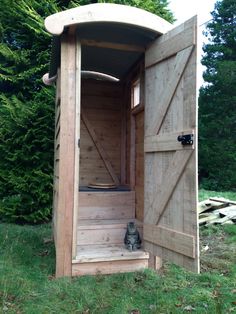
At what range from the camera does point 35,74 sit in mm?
6000

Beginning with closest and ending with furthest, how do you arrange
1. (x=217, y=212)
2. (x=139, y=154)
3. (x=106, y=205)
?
(x=106, y=205)
(x=139, y=154)
(x=217, y=212)

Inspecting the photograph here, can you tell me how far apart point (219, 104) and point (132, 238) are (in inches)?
357

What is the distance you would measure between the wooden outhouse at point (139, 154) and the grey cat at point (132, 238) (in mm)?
72

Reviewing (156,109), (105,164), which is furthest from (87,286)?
(105,164)

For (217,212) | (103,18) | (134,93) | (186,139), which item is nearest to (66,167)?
(186,139)

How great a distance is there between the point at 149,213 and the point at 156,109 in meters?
1.03

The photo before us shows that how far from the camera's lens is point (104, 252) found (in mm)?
3311

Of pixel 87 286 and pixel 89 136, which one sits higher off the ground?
pixel 89 136

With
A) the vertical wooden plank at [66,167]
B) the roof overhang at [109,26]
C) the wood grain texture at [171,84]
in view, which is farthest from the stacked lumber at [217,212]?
the roof overhang at [109,26]

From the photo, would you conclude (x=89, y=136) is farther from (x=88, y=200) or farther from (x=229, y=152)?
(x=229, y=152)

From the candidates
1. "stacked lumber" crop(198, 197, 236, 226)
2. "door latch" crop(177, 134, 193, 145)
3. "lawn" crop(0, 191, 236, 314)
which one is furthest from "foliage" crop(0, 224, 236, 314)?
"stacked lumber" crop(198, 197, 236, 226)

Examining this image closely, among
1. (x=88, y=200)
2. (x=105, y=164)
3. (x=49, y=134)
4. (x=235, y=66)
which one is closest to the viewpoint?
(x=88, y=200)

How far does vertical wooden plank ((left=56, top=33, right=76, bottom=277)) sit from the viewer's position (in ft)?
9.91

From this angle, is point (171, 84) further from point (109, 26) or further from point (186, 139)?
point (109, 26)
